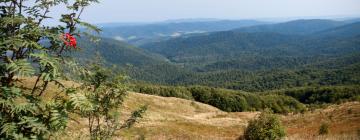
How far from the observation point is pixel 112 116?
8.99 meters

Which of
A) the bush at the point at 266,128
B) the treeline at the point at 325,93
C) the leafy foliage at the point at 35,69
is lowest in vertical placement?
the treeline at the point at 325,93

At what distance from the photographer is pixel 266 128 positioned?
21.6 meters

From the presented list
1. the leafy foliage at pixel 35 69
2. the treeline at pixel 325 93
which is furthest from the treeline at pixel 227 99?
the leafy foliage at pixel 35 69

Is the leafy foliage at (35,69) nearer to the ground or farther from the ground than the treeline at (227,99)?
farther from the ground

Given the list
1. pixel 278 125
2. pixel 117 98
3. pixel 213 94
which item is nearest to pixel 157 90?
pixel 213 94

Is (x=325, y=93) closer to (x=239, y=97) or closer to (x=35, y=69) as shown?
(x=239, y=97)

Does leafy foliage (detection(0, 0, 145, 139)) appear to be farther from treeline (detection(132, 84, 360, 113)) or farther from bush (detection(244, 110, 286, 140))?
treeline (detection(132, 84, 360, 113))

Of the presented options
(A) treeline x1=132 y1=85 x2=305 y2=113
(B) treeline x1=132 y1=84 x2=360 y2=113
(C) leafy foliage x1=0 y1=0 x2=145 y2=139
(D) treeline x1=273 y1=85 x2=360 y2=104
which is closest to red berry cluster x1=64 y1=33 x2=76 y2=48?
(C) leafy foliage x1=0 y1=0 x2=145 y2=139

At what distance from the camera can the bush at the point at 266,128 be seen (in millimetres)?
21016

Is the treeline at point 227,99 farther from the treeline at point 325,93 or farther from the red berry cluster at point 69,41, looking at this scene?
the red berry cluster at point 69,41

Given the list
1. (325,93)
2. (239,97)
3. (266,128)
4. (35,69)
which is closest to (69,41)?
(35,69)

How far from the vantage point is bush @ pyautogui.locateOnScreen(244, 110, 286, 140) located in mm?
21016

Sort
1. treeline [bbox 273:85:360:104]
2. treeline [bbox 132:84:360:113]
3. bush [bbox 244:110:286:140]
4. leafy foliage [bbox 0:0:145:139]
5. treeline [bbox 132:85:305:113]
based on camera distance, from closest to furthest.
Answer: leafy foliage [bbox 0:0:145:139] < bush [bbox 244:110:286:140] < treeline [bbox 132:84:360:113] < treeline [bbox 132:85:305:113] < treeline [bbox 273:85:360:104]

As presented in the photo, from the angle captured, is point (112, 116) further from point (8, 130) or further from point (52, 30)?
point (8, 130)
